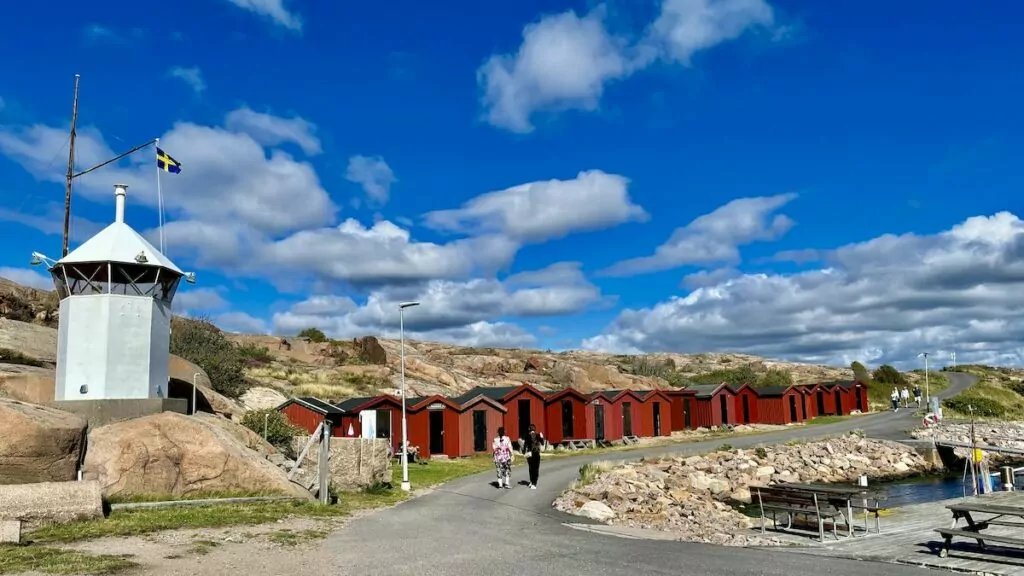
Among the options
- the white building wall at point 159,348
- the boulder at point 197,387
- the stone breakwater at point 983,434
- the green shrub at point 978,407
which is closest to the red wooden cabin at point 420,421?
the boulder at point 197,387

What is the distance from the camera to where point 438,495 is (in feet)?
74.1

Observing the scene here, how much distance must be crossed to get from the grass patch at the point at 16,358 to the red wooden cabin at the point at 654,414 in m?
33.9

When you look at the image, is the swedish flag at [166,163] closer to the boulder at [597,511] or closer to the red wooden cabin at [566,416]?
the boulder at [597,511]

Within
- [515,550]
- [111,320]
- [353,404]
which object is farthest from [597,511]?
[353,404]

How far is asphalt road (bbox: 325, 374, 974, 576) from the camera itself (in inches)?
457

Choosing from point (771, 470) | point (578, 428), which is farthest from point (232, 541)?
point (578, 428)

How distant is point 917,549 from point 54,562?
1466cm

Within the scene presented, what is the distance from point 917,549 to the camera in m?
13.8

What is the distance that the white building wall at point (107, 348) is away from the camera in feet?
63.9

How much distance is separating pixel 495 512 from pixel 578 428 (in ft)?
85.4

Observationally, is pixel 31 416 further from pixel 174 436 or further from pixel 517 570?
pixel 517 570

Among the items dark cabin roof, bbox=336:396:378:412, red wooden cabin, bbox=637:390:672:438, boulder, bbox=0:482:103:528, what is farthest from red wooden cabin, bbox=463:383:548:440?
boulder, bbox=0:482:103:528

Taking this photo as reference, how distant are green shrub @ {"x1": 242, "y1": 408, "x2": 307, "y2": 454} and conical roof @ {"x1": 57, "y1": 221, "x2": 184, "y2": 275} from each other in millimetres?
10583

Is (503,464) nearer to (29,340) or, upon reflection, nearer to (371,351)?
(29,340)
